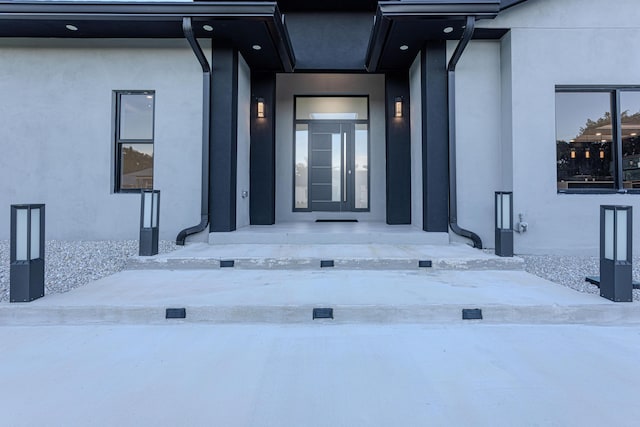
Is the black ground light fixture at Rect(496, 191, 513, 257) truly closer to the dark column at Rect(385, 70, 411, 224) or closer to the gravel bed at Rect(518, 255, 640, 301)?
the gravel bed at Rect(518, 255, 640, 301)

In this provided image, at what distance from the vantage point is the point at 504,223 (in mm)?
4598

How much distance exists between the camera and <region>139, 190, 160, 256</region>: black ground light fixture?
444cm

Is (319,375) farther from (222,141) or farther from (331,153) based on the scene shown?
(331,153)

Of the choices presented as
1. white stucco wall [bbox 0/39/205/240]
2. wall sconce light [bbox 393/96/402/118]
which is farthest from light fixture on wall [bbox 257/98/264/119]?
wall sconce light [bbox 393/96/402/118]

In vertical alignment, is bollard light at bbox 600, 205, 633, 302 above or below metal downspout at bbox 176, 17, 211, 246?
below

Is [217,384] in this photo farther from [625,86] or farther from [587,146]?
[625,86]

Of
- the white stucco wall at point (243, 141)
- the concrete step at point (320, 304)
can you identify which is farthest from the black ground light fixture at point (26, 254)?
the white stucco wall at point (243, 141)

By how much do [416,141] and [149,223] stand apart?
461 cm

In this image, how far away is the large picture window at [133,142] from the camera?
5.91m

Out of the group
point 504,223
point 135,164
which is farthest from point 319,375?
point 135,164

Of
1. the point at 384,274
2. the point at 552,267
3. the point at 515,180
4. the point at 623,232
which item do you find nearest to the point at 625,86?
the point at 515,180

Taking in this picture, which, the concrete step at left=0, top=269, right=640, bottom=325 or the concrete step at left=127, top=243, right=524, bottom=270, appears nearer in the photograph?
the concrete step at left=0, top=269, right=640, bottom=325

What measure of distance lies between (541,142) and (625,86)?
62.7 inches

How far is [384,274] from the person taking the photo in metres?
3.81
